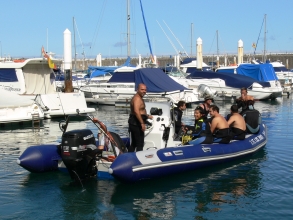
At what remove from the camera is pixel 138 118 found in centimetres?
985

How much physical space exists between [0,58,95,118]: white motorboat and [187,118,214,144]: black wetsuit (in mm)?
9843

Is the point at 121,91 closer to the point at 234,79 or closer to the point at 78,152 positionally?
the point at 234,79

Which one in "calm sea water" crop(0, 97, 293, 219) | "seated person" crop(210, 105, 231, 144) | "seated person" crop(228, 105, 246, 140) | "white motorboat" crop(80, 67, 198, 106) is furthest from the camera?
"white motorboat" crop(80, 67, 198, 106)

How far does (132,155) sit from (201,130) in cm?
337

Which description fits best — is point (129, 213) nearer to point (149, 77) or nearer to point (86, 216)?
point (86, 216)

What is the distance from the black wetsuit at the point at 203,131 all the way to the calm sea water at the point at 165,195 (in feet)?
2.13

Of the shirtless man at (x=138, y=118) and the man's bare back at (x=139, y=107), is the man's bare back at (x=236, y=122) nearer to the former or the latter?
the shirtless man at (x=138, y=118)

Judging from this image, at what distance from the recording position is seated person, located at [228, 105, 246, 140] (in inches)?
471

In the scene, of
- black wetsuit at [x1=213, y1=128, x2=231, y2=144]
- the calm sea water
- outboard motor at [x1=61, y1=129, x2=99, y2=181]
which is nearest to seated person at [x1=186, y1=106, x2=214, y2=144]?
black wetsuit at [x1=213, y1=128, x2=231, y2=144]

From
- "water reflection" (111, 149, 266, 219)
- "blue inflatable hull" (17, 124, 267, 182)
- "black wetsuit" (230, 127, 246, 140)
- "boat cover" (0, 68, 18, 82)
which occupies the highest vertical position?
"boat cover" (0, 68, 18, 82)

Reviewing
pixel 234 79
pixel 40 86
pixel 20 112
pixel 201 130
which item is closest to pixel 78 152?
pixel 201 130

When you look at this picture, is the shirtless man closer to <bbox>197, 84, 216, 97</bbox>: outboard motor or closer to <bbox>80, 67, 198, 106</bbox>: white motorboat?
<bbox>80, 67, 198, 106</bbox>: white motorboat

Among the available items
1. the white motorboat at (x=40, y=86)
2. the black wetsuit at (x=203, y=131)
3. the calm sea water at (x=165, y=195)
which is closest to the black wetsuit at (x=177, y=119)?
the black wetsuit at (x=203, y=131)

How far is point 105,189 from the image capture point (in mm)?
9281
